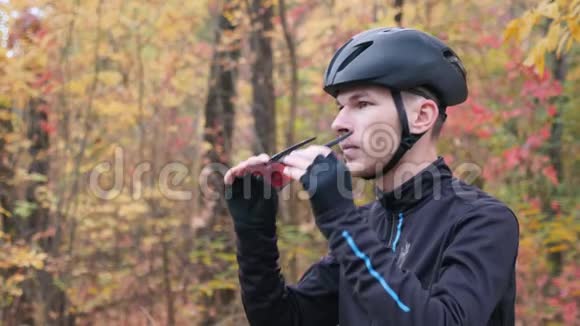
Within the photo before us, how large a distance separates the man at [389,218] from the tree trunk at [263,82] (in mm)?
5920

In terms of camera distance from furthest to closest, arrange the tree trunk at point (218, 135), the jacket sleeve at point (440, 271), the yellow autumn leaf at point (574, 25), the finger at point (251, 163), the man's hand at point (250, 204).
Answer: the tree trunk at point (218, 135) < the yellow autumn leaf at point (574, 25) < the man's hand at point (250, 204) < the finger at point (251, 163) < the jacket sleeve at point (440, 271)

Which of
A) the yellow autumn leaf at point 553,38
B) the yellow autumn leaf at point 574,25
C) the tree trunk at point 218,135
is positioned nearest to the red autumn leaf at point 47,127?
the tree trunk at point 218,135

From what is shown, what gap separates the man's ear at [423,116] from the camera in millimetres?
1972

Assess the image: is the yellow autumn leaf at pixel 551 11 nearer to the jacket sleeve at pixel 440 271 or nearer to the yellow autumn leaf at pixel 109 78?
the jacket sleeve at pixel 440 271

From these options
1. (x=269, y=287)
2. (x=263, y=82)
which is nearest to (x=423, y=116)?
(x=269, y=287)

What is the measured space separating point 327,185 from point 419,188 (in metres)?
0.42

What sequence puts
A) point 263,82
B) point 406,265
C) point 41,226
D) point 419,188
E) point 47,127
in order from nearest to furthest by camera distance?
point 406,265
point 419,188
point 41,226
point 47,127
point 263,82

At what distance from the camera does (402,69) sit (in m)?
1.94

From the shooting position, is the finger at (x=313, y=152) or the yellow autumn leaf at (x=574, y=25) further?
the yellow autumn leaf at (x=574, y=25)

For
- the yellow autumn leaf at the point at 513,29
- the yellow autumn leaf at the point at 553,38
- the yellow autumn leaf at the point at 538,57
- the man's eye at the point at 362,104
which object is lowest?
the man's eye at the point at 362,104

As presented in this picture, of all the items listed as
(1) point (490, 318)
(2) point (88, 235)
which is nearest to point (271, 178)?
(1) point (490, 318)

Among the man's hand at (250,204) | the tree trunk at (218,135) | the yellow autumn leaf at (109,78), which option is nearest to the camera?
the man's hand at (250,204)

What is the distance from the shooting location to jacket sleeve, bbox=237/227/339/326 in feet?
6.92

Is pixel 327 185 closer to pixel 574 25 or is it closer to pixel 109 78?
pixel 574 25
